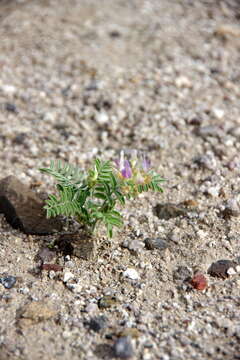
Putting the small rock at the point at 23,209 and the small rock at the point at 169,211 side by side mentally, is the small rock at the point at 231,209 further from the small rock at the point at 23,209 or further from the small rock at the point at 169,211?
the small rock at the point at 23,209

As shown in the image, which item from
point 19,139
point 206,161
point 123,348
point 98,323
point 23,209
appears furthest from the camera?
point 19,139

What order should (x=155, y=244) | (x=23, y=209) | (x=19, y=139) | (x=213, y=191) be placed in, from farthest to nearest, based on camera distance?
(x=19, y=139) < (x=213, y=191) < (x=23, y=209) < (x=155, y=244)

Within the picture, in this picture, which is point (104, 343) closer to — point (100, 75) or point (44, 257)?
point (44, 257)

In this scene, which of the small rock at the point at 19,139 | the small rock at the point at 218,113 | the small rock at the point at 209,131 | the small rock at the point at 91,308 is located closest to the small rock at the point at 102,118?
the small rock at the point at 19,139

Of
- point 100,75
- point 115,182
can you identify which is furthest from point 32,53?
point 115,182

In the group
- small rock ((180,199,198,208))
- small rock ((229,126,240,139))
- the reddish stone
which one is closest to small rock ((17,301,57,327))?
the reddish stone

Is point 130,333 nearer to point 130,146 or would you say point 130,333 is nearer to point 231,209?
point 231,209

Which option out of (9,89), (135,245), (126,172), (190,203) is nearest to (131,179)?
(126,172)
